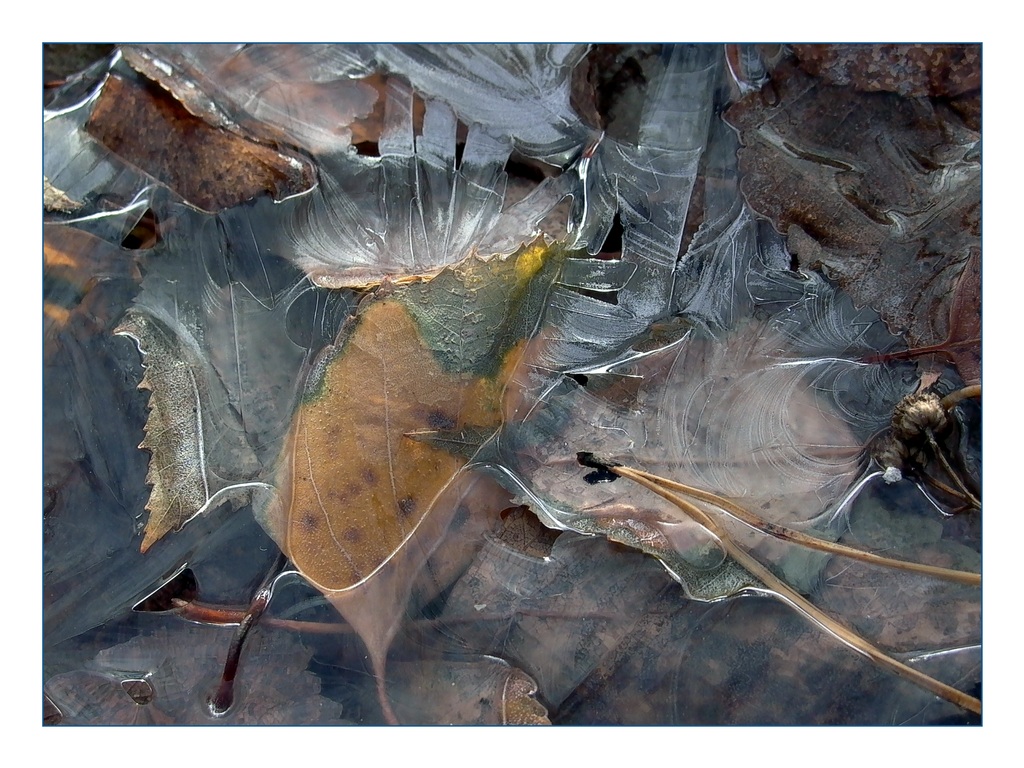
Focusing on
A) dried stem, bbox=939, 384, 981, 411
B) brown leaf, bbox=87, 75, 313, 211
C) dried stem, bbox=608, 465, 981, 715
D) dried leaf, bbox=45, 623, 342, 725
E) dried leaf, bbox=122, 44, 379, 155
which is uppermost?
dried leaf, bbox=122, 44, 379, 155

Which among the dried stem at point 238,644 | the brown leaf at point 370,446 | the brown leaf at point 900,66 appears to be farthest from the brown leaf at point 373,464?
the brown leaf at point 900,66

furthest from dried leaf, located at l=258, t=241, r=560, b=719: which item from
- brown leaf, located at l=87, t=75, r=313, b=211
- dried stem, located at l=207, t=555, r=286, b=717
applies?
brown leaf, located at l=87, t=75, r=313, b=211

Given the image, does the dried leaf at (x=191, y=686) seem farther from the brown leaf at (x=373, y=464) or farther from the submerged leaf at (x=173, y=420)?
the submerged leaf at (x=173, y=420)

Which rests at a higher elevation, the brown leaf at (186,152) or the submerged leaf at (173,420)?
the brown leaf at (186,152)

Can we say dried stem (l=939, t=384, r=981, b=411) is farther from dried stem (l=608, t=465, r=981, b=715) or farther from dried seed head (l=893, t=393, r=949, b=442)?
dried stem (l=608, t=465, r=981, b=715)

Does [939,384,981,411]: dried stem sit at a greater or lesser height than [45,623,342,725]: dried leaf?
greater

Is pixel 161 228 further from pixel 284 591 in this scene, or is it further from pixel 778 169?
pixel 778 169

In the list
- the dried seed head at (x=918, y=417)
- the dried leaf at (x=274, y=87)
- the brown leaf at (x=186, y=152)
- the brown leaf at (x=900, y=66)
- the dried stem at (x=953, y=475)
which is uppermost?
the brown leaf at (x=900, y=66)

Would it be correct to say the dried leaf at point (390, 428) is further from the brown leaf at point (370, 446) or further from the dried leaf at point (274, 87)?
the dried leaf at point (274, 87)
